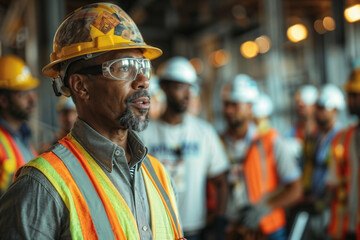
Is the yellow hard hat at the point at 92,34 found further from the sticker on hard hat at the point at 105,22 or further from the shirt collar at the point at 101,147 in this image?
the shirt collar at the point at 101,147

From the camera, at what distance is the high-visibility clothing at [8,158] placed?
4.00 m

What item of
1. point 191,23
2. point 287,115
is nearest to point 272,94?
point 287,115

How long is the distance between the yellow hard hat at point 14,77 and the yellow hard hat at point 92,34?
119 inches

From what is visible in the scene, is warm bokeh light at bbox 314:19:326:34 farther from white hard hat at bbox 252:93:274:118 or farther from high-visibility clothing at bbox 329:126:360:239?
high-visibility clothing at bbox 329:126:360:239

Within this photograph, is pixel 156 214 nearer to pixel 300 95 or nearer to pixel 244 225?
pixel 244 225

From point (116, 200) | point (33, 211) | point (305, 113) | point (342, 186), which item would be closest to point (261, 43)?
point (305, 113)

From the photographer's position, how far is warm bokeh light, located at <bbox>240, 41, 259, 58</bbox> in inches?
616

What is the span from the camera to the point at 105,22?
2.05 m

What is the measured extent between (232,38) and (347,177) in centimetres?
1278

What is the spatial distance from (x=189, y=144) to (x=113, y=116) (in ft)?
8.11

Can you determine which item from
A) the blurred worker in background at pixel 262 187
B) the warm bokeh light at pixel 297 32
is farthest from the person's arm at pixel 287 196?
the warm bokeh light at pixel 297 32

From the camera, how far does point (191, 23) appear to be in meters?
17.5

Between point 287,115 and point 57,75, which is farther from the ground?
point 57,75

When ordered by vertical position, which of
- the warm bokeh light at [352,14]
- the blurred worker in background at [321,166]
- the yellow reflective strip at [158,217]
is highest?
the warm bokeh light at [352,14]
